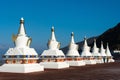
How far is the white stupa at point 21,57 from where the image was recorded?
29.3 meters

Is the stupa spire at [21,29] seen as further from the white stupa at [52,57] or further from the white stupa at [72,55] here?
the white stupa at [72,55]

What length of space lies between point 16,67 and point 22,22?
5455mm

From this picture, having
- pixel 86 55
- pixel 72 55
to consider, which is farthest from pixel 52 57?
pixel 86 55

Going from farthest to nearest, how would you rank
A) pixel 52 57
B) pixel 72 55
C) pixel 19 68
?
pixel 72 55 < pixel 52 57 < pixel 19 68

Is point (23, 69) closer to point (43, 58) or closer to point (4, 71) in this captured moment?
point (4, 71)

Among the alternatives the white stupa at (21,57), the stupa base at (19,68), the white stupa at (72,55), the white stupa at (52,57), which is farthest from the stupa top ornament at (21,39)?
the white stupa at (72,55)

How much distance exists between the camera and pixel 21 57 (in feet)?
→ 97.3

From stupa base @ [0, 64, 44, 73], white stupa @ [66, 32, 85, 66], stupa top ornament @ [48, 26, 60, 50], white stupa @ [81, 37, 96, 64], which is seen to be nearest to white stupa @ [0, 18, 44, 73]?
stupa base @ [0, 64, 44, 73]

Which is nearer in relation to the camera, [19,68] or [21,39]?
[19,68]

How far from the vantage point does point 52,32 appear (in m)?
39.6

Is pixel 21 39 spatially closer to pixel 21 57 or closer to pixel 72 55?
pixel 21 57

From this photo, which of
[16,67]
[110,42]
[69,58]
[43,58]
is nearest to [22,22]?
[16,67]

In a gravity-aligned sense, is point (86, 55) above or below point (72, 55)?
above

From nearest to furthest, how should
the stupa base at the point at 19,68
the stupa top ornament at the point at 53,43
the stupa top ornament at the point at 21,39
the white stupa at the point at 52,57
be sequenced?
1. the stupa base at the point at 19,68
2. the stupa top ornament at the point at 21,39
3. the white stupa at the point at 52,57
4. the stupa top ornament at the point at 53,43
